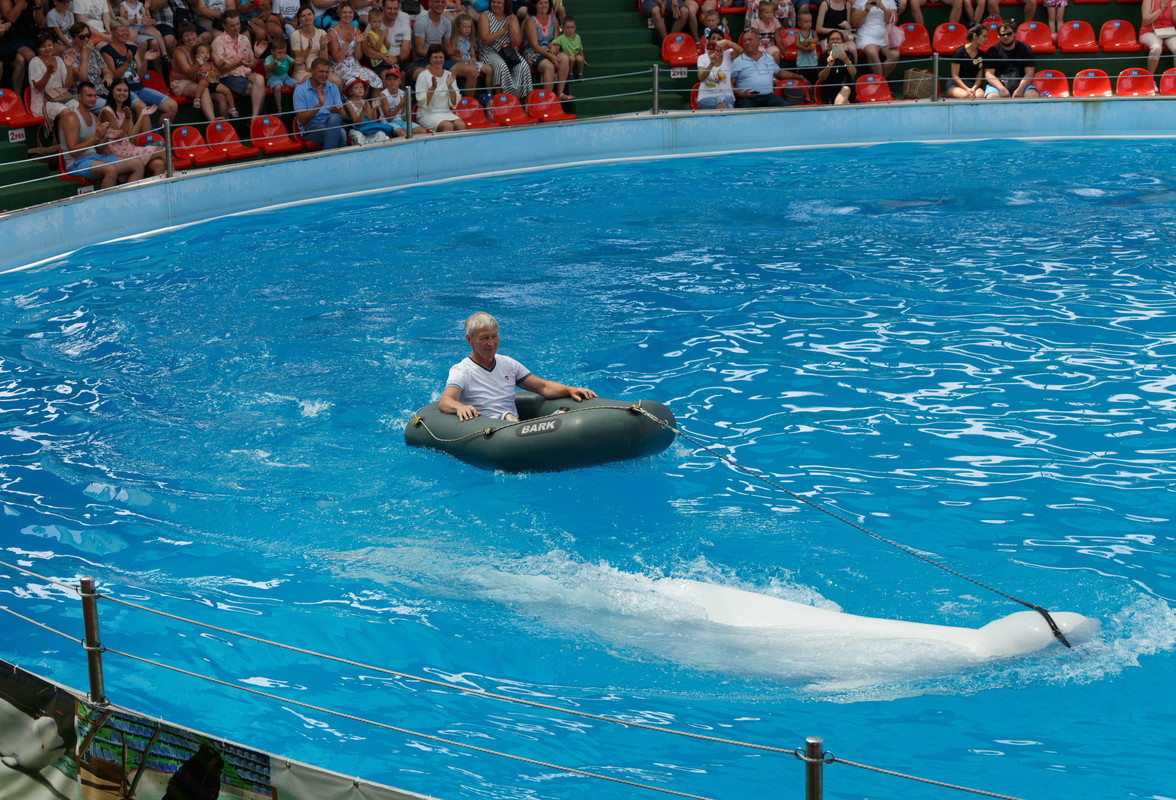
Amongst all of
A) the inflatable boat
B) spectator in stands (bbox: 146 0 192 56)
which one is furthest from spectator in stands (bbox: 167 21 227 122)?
the inflatable boat

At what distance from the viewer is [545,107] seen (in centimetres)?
1819

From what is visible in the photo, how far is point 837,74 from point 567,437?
13384mm

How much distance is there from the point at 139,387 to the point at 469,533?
372cm

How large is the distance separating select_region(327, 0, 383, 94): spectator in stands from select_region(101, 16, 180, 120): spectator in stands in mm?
2210

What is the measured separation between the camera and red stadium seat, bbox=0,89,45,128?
45.8ft

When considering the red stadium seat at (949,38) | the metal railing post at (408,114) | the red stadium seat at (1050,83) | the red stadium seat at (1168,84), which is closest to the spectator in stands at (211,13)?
the metal railing post at (408,114)

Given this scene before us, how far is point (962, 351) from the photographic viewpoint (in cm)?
967

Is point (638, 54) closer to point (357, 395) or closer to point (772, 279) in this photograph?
point (772, 279)

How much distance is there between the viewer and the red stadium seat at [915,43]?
19938 millimetres

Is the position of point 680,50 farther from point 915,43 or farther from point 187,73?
point 187,73

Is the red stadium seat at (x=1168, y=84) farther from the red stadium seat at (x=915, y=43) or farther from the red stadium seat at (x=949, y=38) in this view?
the red stadium seat at (x=915, y=43)

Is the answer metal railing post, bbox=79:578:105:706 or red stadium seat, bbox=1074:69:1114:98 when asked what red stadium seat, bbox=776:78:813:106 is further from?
metal railing post, bbox=79:578:105:706

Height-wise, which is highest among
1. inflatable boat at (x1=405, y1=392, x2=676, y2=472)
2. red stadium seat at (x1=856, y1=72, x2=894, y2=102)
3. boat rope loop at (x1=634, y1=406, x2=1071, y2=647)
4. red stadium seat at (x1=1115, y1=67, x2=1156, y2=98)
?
red stadium seat at (x1=856, y1=72, x2=894, y2=102)

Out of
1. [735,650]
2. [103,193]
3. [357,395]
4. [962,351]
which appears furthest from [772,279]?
[103,193]
